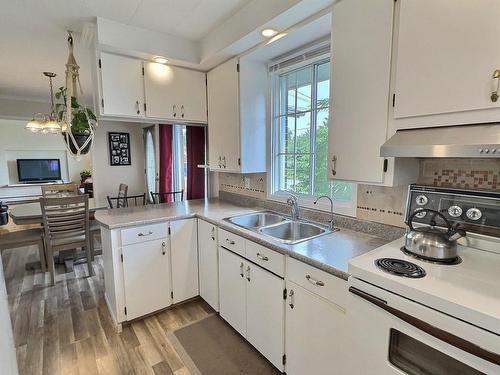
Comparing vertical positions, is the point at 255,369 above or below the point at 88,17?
below

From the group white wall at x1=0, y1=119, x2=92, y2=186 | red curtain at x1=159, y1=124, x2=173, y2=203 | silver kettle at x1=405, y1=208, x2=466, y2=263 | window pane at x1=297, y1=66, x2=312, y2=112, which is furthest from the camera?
white wall at x1=0, y1=119, x2=92, y2=186

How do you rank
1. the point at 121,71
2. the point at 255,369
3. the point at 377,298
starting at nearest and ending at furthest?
the point at 377,298
the point at 255,369
the point at 121,71

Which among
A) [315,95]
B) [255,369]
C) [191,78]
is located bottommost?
[255,369]

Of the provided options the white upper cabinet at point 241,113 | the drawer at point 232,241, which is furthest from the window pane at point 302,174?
the drawer at point 232,241

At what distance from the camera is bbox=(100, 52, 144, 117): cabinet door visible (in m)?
2.27

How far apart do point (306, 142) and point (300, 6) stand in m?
1.00

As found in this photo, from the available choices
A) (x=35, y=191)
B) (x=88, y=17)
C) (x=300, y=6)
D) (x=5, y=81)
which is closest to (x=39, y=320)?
(x=88, y=17)

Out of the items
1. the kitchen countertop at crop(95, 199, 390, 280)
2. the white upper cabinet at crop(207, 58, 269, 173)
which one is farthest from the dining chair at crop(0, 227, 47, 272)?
the white upper cabinet at crop(207, 58, 269, 173)

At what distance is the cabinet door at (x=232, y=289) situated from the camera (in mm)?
1940

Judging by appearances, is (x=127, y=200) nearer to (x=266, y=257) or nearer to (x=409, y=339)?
(x=266, y=257)

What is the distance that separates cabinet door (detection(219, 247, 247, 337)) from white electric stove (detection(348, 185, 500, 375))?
94cm

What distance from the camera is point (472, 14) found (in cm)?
104

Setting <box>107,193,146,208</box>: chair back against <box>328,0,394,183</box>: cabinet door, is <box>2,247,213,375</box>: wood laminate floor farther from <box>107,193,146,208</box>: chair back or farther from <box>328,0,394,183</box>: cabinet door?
<box>328,0,394,183</box>: cabinet door

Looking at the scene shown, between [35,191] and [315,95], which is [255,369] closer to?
[315,95]
